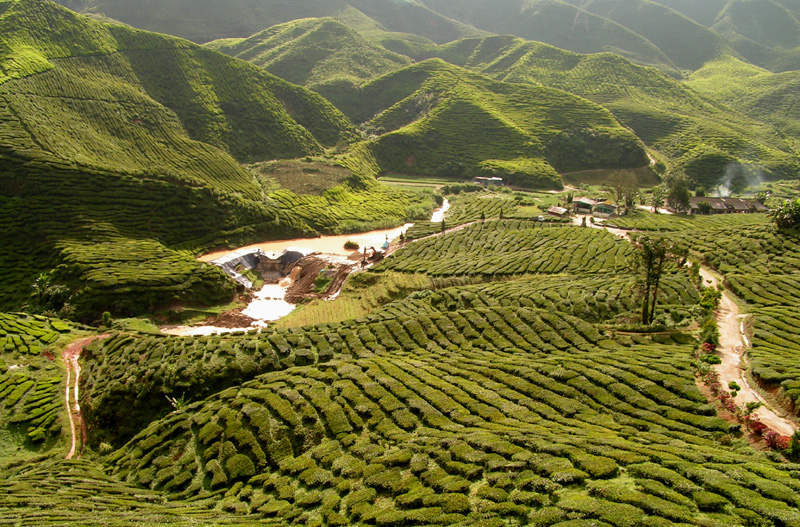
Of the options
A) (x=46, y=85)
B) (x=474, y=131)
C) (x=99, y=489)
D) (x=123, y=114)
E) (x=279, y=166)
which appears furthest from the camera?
(x=474, y=131)

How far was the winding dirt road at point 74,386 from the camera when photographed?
32.9 meters

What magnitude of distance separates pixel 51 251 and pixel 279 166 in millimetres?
51681

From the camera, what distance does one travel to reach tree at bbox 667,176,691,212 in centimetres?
8406

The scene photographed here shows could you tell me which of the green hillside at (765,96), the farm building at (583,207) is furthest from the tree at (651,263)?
the green hillside at (765,96)

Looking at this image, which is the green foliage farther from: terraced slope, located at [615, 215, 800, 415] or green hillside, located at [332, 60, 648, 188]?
terraced slope, located at [615, 215, 800, 415]

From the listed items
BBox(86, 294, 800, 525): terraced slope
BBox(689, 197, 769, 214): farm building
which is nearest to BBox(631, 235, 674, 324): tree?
BBox(86, 294, 800, 525): terraced slope

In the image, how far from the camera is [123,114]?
88.8 metres

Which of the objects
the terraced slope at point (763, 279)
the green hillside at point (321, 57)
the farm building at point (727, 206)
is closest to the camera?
the terraced slope at point (763, 279)

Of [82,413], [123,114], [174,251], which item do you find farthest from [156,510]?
[123,114]

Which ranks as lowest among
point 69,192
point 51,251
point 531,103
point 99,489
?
point 99,489

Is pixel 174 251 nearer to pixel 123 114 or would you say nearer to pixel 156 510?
pixel 123 114

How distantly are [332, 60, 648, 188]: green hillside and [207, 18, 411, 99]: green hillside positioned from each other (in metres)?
21.8

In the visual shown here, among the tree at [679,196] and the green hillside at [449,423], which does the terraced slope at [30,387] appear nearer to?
the green hillside at [449,423]

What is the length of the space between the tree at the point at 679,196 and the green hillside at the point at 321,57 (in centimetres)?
10912
